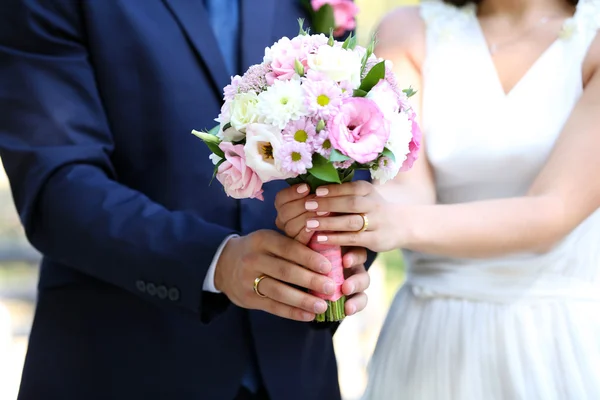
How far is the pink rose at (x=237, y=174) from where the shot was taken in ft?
4.71

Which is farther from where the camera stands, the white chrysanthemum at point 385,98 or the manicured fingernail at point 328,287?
the manicured fingernail at point 328,287

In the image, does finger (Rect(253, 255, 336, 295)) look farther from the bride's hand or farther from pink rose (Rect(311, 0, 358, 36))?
pink rose (Rect(311, 0, 358, 36))

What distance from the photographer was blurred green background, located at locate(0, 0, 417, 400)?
5156mm

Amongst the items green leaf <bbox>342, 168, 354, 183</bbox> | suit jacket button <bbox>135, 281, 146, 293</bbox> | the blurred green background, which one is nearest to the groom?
suit jacket button <bbox>135, 281, 146, 293</bbox>

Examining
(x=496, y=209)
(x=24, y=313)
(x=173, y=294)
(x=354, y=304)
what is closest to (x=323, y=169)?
(x=354, y=304)

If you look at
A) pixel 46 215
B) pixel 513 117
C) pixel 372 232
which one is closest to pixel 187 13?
pixel 46 215

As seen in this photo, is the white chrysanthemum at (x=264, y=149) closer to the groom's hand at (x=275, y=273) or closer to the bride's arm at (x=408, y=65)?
the groom's hand at (x=275, y=273)

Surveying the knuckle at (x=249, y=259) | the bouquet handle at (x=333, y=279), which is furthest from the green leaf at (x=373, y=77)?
the knuckle at (x=249, y=259)

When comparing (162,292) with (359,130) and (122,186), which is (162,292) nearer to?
(122,186)

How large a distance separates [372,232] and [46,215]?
78 cm

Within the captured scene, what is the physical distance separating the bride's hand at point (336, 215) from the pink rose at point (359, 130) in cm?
17

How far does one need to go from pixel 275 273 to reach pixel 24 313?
4.56 metres

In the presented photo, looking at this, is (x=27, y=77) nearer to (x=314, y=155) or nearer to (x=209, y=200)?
(x=209, y=200)

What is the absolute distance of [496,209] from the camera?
184cm
